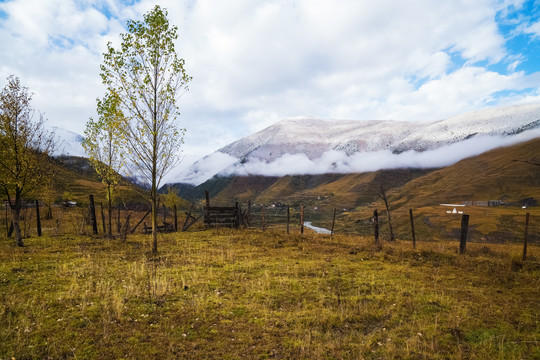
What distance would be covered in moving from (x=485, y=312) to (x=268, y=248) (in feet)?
46.4

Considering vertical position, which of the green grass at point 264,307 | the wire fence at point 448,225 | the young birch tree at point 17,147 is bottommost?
the wire fence at point 448,225

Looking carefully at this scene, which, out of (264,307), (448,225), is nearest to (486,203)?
(448,225)

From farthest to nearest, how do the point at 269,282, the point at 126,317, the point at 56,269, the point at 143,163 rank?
the point at 143,163, the point at 56,269, the point at 269,282, the point at 126,317

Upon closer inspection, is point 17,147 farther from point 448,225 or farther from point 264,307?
point 448,225

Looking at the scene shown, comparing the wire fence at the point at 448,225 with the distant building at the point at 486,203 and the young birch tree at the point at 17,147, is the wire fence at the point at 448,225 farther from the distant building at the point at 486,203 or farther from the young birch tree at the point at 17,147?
the young birch tree at the point at 17,147

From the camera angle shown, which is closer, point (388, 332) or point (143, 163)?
point (388, 332)

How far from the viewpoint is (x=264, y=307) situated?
30.6 ft

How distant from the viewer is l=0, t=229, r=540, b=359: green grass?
22.1 feet

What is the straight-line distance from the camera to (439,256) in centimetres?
1806

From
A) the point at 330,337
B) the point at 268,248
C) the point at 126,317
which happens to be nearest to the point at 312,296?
the point at 330,337

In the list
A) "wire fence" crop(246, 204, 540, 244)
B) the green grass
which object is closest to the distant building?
"wire fence" crop(246, 204, 540, 244)

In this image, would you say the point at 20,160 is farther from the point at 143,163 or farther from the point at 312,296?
the point at 312,296

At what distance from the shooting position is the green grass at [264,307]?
265 inches

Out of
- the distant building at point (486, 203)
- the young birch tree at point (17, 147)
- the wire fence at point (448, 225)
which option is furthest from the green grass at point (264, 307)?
the distant building at point (486, 203)
